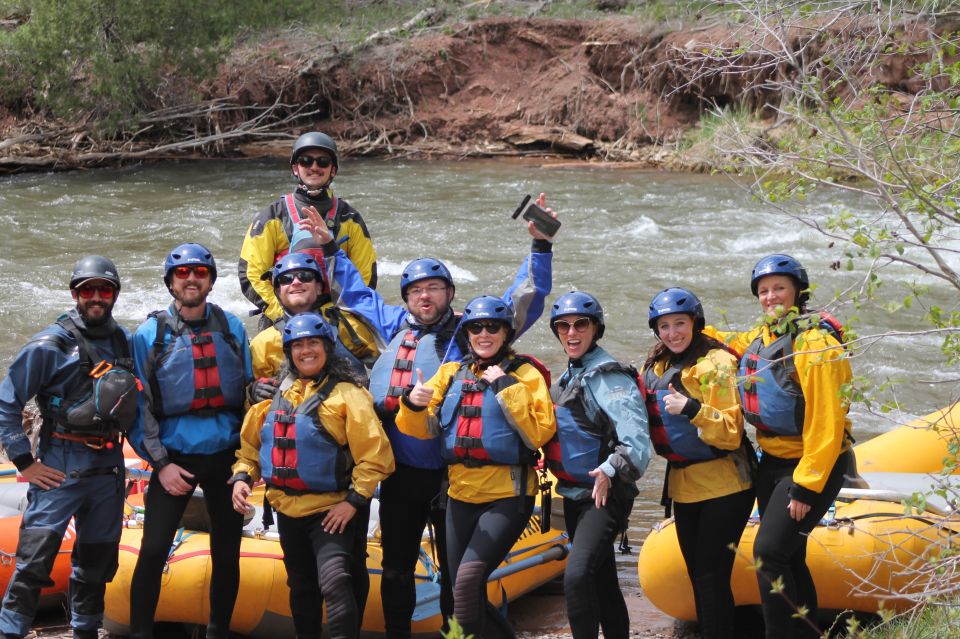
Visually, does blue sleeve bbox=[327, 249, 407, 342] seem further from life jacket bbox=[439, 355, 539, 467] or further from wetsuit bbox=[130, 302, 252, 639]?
life jacket bbox=[439, 355, 539, 467]

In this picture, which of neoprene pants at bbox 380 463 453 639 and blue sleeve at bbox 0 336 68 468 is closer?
blue sleeve at bbox 0 336 68 468

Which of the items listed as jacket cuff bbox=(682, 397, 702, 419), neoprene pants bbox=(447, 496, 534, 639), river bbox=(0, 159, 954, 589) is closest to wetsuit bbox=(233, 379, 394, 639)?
neoprene pants bbox=(447, 496, 534, 639)

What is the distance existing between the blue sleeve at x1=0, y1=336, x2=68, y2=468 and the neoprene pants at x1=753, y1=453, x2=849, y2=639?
2.66 meters

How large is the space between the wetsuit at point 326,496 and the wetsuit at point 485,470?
0.19 metres

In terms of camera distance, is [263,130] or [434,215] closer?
[434,215]

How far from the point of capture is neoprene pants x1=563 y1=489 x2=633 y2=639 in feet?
13.0

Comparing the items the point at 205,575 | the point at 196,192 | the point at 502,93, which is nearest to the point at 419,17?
the point at 502,93

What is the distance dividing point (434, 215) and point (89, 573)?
10665 millimetres

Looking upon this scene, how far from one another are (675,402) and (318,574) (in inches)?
57.5

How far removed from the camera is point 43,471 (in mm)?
4184

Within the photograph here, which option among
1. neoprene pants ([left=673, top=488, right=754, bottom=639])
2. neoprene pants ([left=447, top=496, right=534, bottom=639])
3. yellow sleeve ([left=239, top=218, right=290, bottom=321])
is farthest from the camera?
yellow sleeve ([left=239, top=218, right=290, bottom=321])

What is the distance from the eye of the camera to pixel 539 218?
462 centimetres

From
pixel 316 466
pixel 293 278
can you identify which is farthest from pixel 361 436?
pixel 293 278

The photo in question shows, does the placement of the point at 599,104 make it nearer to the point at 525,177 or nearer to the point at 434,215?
the point at 525,177
